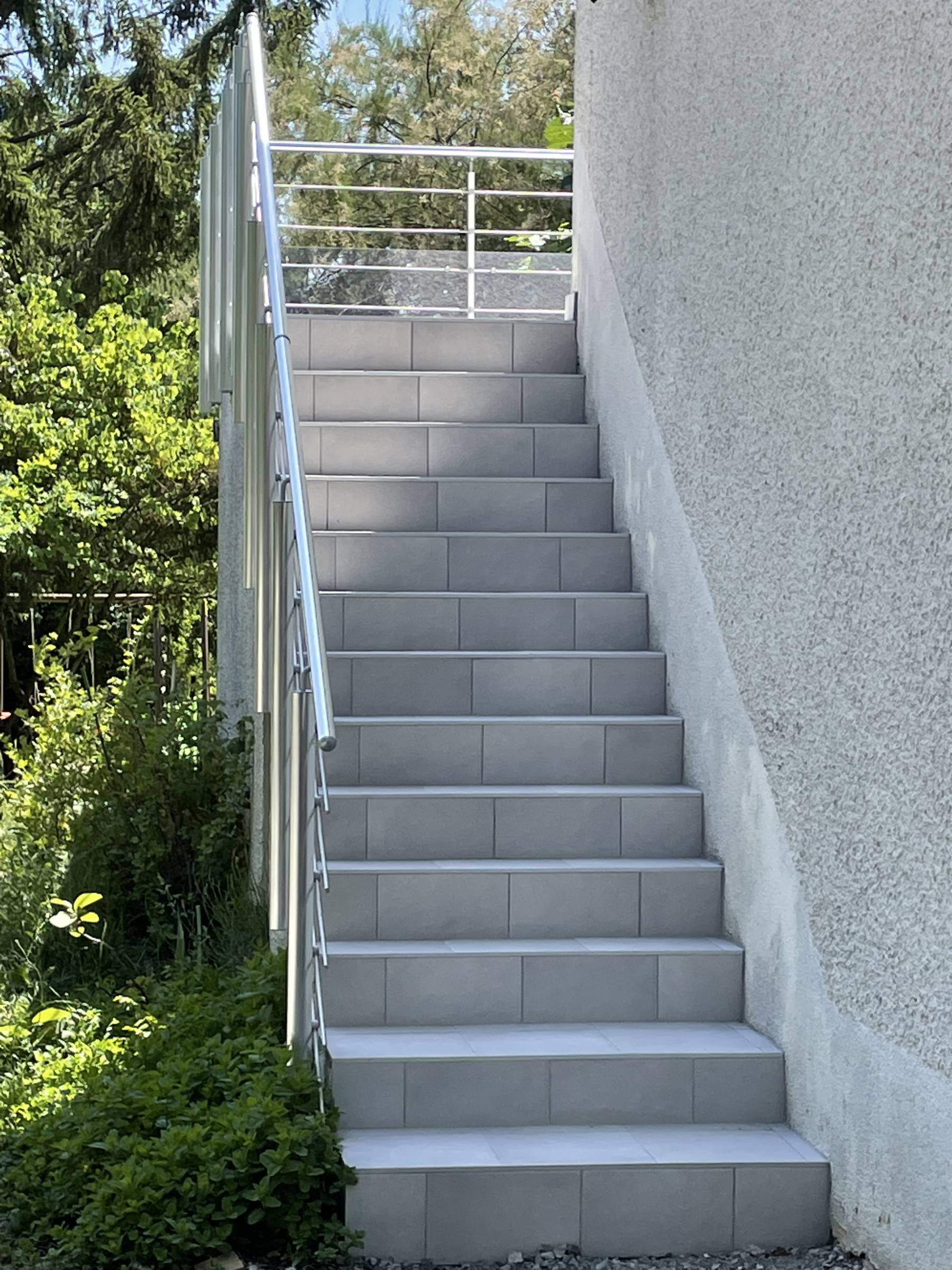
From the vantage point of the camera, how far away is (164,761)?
21.6ft

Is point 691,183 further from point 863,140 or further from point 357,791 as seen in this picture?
point 357,791

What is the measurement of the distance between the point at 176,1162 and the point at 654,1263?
1092mm

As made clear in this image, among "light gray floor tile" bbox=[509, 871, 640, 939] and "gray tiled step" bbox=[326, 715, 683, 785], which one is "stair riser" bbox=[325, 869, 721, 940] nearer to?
"light gray floor tile" bbox=[509, 871, 640, 939]

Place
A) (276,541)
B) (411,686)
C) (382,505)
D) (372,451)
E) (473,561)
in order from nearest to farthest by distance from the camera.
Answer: (276,541) < (411,686) < (473,561) < (382,505) < (372,451)

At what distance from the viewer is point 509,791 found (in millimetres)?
4816

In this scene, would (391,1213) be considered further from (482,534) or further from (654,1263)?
(482,534)

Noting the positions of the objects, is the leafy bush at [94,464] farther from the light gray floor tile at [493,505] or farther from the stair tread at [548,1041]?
the stair tread at [548,1041]

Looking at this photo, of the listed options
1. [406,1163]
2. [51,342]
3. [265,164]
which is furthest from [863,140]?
[51,342]

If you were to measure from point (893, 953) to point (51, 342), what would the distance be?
34.6 ft

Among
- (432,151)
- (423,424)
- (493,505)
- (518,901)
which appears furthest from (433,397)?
(518,901)

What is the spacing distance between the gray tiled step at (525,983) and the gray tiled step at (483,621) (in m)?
1.36

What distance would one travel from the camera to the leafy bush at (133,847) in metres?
5.80

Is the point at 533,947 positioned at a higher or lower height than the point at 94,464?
lower

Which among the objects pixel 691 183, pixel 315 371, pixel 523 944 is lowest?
pixel 523 944
